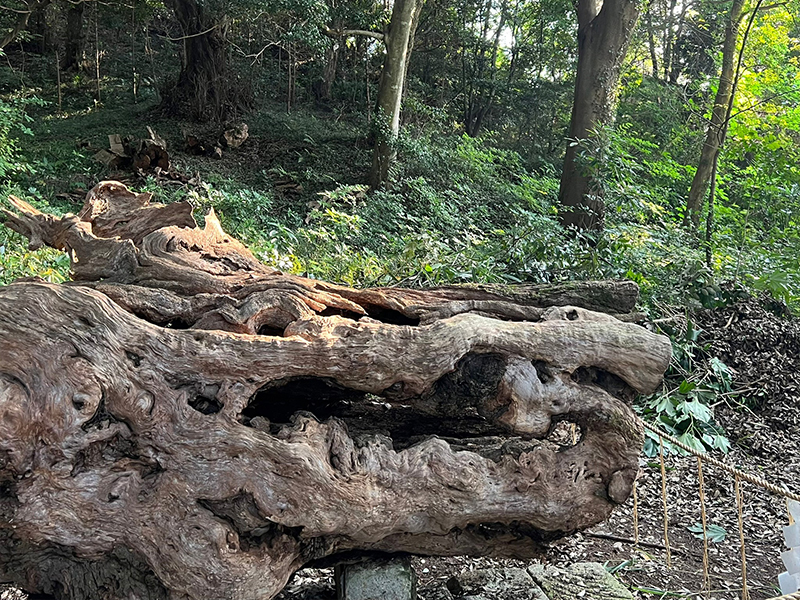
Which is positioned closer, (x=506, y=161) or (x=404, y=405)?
(x=404, y=405)

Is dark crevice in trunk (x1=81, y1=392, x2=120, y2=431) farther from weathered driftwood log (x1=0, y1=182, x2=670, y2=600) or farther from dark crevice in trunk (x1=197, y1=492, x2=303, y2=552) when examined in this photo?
dark crevice in trunk (x1=197, y1=492, x2=303, y2=552)

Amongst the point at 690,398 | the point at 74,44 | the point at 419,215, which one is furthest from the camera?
the point at 74,44

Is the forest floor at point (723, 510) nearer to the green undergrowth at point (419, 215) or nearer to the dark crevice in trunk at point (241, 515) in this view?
the green undergrowth at point (419, 215)

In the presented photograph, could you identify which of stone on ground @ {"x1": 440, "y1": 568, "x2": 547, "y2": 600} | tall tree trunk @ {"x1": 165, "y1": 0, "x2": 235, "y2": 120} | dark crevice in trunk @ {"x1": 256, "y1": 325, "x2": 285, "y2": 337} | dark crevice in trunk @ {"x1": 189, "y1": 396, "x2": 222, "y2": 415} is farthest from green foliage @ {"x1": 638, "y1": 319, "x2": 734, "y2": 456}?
tall tree trunk @ {"x1": 165, "y1": 0, "x2": 235, "y2": 120}

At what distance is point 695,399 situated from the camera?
4.81 m

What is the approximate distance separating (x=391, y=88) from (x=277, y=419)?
927cm

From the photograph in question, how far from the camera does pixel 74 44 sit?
16000mm

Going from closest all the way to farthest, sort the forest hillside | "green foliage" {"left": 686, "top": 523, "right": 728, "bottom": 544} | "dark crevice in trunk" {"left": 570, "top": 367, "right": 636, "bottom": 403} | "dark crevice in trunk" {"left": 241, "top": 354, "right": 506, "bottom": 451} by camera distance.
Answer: "dark crevice in trunk" {"left": 241, "top": 354, "right": 506, "bottom": 451} < "dark crevice in trunk" {"left": 570, "top": 367, "right": 636, "bottom": 403} < "green foliage" {"left": 686, "top": 523, "right": 728, "bottom": 544} < the forest hillside

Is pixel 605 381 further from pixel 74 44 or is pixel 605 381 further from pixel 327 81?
pixel 74 44

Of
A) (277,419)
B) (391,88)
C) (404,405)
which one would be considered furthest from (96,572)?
(391,88)

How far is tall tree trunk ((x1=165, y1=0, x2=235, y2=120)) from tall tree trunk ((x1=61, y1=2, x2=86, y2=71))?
4506mm

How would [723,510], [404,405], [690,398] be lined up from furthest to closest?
1. [690,398]
2. [723,510]
3. [404,405]

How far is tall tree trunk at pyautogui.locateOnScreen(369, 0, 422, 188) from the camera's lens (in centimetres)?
1042

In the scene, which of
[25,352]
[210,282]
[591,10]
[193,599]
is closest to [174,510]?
[193,599]
